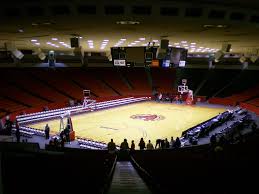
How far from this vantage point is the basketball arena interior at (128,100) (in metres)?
7.57

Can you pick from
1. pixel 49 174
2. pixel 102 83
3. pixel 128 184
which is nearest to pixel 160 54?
pixel 128 184

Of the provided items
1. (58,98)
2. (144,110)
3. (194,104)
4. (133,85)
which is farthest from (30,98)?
(194,104)

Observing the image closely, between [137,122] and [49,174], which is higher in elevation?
[137,122]

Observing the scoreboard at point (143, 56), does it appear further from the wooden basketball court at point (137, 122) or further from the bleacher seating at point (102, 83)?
the bleacher seating at point (102, 83)

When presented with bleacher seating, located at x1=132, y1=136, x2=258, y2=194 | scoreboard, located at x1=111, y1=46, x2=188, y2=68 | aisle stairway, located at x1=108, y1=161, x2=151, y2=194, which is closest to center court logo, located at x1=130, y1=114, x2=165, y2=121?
scoreboard, located at x1=111, y1=46, x2=188, y2=68

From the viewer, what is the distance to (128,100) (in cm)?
3344

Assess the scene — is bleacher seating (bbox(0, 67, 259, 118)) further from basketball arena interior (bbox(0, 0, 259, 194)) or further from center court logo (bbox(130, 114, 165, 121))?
center court logo (bbox(130, 114, 165, 121))

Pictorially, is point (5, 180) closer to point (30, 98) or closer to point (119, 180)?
point (119, 180)

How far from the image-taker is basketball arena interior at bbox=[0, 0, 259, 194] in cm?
757

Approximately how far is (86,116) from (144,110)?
605 centimetres

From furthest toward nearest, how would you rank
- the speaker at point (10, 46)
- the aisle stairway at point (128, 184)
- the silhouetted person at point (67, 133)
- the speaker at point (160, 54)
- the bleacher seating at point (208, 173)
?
the speaker at point (10, 46) → the speaker at point (160, 54) → the silhouetted person at point (67, 133) → the aisle stairway at point (128, 184) → the bleacher seating at point (208, 173)

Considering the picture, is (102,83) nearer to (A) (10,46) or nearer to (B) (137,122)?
(B) (137,122)

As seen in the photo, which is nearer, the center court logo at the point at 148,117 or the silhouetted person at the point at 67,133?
the silhouetted person at the point at 67,133

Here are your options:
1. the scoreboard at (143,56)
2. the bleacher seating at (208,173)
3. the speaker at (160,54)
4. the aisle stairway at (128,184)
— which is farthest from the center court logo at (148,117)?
the aisle stairway at (128,184)
